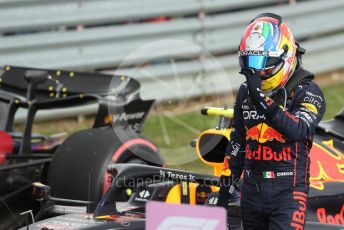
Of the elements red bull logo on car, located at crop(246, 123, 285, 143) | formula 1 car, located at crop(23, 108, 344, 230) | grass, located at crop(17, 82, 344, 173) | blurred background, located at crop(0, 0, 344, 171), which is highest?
blurred background, located at crop(0, 0, 344, 171)

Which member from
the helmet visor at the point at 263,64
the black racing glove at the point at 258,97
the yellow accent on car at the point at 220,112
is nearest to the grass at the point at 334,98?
the yellow accent on car at the point at 220,112

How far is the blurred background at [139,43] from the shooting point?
10.6 meters

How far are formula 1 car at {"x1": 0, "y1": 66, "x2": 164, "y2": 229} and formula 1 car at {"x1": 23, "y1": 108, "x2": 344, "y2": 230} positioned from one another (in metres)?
0.60

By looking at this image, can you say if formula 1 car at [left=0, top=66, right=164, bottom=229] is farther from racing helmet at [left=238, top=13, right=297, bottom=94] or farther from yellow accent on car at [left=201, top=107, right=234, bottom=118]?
racing helmet at [left=238, top=13, right=297, bottom=94]

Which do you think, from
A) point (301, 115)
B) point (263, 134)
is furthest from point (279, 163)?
point (301, 115)

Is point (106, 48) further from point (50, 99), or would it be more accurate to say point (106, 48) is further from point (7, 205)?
point (7, 205)

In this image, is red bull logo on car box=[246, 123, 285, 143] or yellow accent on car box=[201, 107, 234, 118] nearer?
red bull logo on car box=[246, 123, 285, 143]

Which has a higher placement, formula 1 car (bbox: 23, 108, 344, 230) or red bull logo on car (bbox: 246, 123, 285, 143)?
red bull logo on car (bbox: 246, 123, 285, 143)

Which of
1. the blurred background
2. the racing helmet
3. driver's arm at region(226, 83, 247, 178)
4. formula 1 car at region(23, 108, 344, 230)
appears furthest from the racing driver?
the blurred background

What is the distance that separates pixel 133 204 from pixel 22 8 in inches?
211

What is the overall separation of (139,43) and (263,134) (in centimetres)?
666

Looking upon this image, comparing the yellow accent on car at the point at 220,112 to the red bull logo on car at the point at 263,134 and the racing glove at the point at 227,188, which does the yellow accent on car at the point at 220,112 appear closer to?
the racing glove at the point at 227,188

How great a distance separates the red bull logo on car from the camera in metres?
4.79

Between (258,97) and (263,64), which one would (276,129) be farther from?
(263,64)
